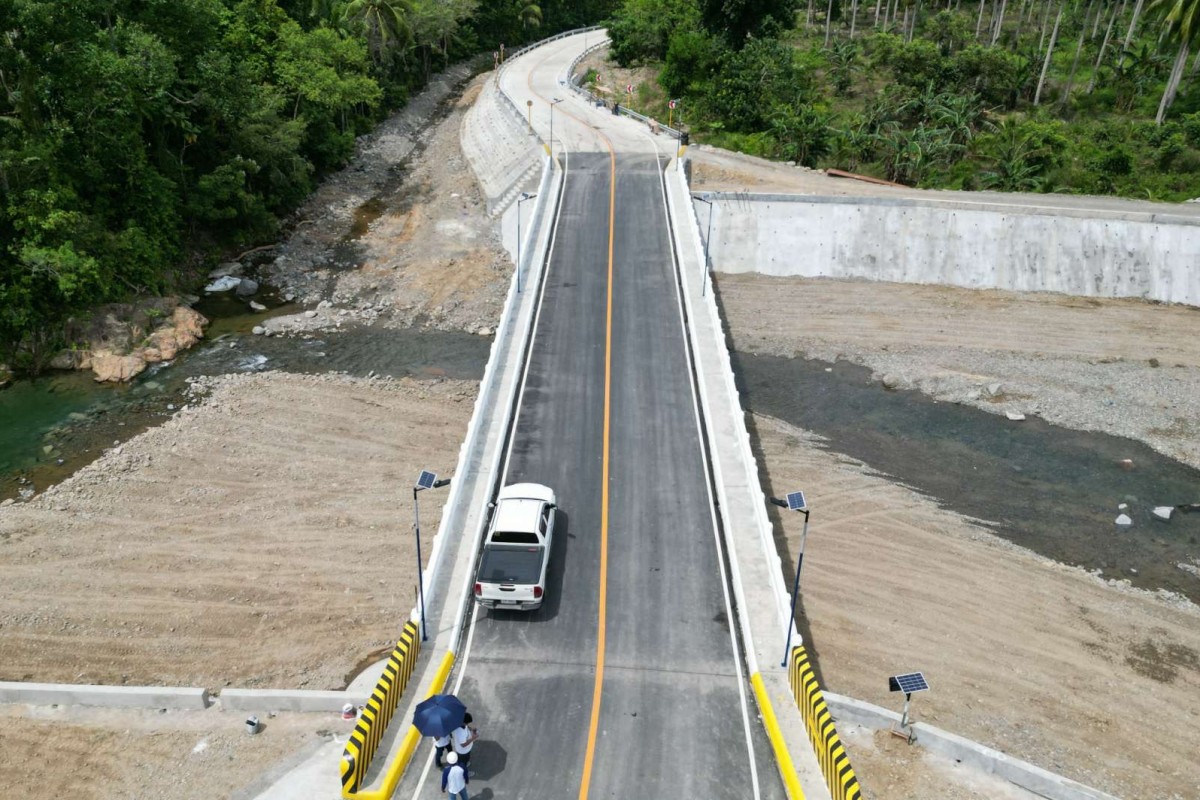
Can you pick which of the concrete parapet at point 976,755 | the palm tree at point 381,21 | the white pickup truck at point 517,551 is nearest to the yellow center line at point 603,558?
the white pickup truck at point 517,551

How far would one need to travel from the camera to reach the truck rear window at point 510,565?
64.2 ft

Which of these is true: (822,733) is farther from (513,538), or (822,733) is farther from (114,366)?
(114,366)

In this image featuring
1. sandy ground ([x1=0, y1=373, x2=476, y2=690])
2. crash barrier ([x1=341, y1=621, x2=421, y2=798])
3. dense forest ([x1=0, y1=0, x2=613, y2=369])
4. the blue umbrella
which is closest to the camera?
the blue umbrella

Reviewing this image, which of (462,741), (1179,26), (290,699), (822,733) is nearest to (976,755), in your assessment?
(822,733)

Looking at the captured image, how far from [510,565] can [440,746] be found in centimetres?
535

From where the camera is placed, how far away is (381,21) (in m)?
69.6

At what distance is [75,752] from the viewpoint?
712 inches

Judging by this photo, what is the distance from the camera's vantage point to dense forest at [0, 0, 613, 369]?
116 ft

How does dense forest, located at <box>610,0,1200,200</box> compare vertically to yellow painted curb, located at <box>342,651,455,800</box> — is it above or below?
above

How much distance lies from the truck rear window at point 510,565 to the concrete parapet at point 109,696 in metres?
7.12

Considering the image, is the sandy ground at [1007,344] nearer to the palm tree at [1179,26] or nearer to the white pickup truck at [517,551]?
the palm tree at [1179,26]

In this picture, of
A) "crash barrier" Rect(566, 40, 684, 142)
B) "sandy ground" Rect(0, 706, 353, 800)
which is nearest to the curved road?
"sandy ground" Rect(0, 706, 353, 800)

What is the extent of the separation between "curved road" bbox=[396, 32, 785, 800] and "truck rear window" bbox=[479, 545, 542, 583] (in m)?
1.16

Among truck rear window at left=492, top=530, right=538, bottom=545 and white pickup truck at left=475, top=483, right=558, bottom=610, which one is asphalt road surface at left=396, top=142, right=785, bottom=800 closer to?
white pickup truck at left=475, top=483, right=558, bottom=610
